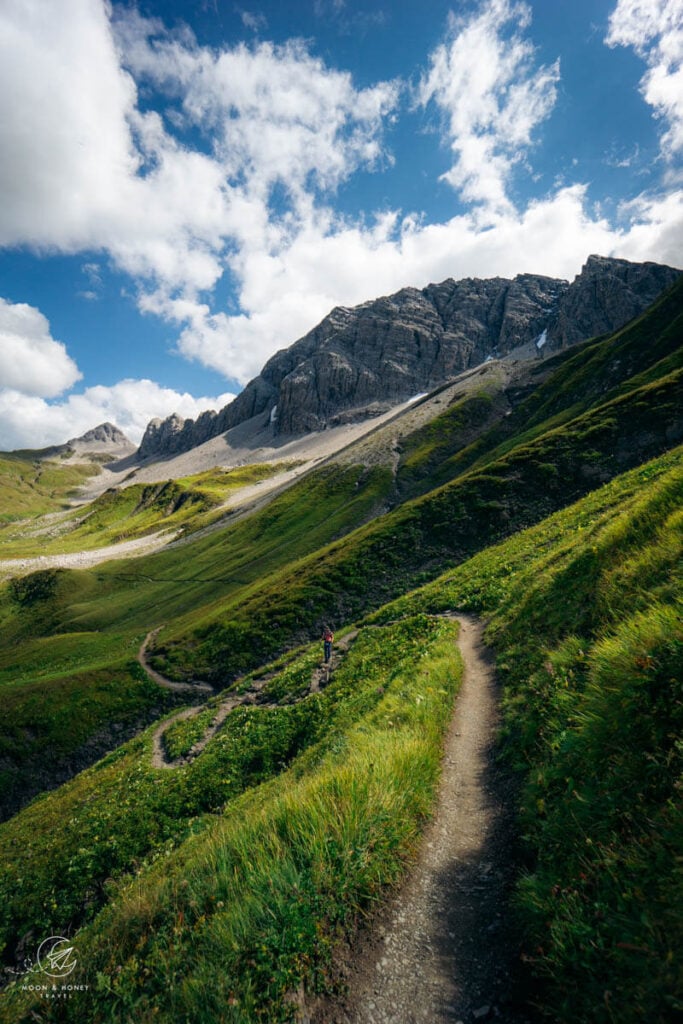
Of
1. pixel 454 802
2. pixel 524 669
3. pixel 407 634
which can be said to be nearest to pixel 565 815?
pixel 454 802

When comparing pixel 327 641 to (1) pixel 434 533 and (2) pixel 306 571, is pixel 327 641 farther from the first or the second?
(2) pixel 306 571

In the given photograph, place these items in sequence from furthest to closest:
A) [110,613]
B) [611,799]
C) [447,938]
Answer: [110,613] < [447,938] < [611,799]

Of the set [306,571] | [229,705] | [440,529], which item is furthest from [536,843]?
[306,571]

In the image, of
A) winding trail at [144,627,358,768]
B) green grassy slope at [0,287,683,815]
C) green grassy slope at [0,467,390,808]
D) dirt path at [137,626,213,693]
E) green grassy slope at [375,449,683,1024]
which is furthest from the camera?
green grassy slope at [0,287,683,815]

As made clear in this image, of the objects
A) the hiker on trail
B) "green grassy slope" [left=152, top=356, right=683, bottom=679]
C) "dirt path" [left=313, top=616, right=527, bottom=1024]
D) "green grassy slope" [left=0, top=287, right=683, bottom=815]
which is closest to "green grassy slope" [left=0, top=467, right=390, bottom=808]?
"green grassy slope" [left=0, top=287, right=683, bottom=815]

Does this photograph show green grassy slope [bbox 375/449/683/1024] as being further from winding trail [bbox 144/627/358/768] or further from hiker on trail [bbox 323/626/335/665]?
winding trail [bbox 144/627/358/768]

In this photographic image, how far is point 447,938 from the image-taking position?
5230mm

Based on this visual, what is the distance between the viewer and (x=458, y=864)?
6.47m

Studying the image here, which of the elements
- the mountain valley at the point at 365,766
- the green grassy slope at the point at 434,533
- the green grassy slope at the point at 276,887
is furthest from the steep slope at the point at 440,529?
the green grassy slope at the point at 276,887

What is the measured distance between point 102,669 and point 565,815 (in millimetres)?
49487

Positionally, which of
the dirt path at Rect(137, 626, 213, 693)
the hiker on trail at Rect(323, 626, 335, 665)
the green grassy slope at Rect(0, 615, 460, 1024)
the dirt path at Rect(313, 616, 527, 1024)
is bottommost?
the dirt path at Rect(137, 626, 213, 693)

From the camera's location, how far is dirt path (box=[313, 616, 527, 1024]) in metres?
4.53

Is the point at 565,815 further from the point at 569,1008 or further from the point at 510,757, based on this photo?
the point at 510,757

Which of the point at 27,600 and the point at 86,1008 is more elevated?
the point at 27,600
